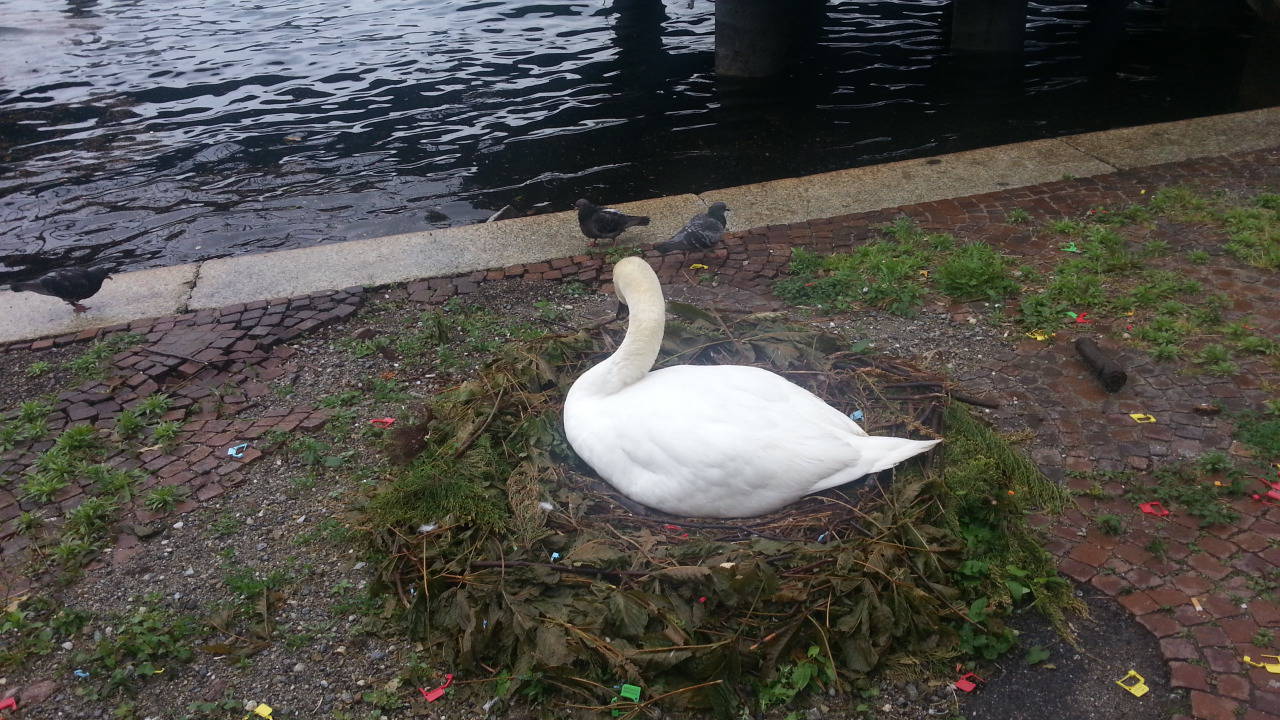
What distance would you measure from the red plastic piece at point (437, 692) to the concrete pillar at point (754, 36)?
498 inches

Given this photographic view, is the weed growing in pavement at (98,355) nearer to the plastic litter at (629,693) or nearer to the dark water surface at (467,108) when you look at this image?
the dark water surface at (467,108)

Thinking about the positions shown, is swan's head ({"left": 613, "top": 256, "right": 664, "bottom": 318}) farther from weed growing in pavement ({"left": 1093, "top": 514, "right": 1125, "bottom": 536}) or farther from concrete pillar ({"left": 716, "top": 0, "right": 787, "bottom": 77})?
concrete pillar ({"left": 716, "top": 0, "right": 787, "bottom": 77})

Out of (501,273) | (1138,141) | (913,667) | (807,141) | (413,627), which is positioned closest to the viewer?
(913,667)

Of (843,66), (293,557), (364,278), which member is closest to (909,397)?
(293,557)

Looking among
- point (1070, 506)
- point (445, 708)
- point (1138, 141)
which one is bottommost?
point (445, 708)

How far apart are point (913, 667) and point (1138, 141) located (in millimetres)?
7338

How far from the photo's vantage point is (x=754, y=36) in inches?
564

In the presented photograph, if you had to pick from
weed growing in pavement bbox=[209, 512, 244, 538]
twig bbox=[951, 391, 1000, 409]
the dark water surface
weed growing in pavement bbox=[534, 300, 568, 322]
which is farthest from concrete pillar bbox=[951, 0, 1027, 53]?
weed growing in pavement bbox=[209, 512, 244, 538]

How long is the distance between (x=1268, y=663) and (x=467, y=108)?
1229cm

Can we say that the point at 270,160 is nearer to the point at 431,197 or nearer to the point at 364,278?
the point at 431,197

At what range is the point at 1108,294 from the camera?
620 centimetres

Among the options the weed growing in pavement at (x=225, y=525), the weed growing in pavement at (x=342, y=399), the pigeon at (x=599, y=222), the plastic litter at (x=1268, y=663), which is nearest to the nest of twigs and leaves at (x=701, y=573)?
the plastic litter at (x=1268, y=663)

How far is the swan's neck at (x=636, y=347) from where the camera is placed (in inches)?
179

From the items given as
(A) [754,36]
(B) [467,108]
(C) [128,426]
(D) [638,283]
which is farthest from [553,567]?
(A) [754,36]
